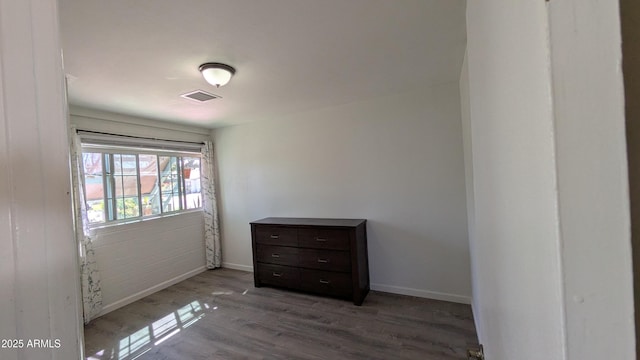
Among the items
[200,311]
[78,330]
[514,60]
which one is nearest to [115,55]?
[78,330]

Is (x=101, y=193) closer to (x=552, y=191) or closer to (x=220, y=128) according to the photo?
(x=220, y=128)

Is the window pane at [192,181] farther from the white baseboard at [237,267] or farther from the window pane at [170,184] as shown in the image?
the white baseboard at [237,267]

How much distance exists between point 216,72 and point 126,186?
2317 mm

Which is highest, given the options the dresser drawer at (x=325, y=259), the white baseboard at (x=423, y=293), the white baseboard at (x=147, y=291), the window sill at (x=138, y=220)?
the window sill at (x=138, y=220)

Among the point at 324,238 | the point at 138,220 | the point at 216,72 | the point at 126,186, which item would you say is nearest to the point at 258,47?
the point at 216,72

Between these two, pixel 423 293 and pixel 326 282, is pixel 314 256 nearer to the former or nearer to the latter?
pixel 326 282

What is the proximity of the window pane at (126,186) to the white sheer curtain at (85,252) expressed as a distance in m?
0.43

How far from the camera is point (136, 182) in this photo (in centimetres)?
339

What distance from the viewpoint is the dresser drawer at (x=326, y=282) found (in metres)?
2.85

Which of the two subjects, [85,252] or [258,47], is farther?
[85,252]

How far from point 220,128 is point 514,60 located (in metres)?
4.30

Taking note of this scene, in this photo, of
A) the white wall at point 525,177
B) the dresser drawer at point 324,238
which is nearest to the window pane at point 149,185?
the dresser drawer at point 324,238

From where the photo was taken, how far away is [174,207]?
385 centimetres

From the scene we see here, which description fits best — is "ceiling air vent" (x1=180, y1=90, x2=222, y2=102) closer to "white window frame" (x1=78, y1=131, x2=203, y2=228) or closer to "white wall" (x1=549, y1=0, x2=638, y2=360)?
"white window frame" (x1=78, y1=131, x2=203, y2=228)
